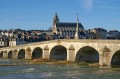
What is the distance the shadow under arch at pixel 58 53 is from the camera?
6638 centimetres

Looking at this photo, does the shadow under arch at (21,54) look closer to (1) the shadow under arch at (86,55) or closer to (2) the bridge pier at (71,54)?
(1) the shadow under arch at (86,55)

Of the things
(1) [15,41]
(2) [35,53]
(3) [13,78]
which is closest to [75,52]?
(2) [35,53]

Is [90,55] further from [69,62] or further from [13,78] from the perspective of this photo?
[13,78]

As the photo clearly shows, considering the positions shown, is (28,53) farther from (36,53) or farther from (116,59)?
(116,59)

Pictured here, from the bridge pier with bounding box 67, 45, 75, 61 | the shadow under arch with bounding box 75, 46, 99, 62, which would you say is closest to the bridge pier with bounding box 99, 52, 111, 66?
the shadow under arch with bounding box 75, 46, 99, 62

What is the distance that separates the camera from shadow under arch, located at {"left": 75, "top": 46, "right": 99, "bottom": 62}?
59884 millimetres

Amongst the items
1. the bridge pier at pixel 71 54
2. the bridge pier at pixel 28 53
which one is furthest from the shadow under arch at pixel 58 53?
the bridge pier at pixel 28 53

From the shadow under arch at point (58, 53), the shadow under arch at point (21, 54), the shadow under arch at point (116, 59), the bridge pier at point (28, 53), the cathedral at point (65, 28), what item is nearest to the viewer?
the shadow under arch at point (116, 59)

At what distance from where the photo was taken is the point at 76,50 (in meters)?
59.2

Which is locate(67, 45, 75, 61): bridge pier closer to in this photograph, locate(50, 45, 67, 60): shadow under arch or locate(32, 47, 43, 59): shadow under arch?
locate(50, 45, 67, 60): shadow under arch

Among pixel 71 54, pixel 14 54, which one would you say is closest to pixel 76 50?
pixel 71 54

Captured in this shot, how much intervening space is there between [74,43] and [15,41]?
65.2 m

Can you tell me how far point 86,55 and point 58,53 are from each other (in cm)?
762

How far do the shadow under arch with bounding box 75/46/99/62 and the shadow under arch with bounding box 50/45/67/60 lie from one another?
16.3 ft
